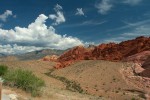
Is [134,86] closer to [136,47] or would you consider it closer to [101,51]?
[136,47]

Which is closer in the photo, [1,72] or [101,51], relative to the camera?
[1,72]

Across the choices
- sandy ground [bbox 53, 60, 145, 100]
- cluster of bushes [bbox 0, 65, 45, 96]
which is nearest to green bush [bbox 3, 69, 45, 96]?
cluster of bushes [bbox 0, 65, 45, 96]

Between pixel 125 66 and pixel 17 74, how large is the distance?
35751 mm

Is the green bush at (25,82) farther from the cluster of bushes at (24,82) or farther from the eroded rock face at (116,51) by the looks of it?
the eroded rock face at (116,51)

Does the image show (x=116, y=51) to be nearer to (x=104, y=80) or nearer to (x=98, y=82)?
(x=104, y=80)

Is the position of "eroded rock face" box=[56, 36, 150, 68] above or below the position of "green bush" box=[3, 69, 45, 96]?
above

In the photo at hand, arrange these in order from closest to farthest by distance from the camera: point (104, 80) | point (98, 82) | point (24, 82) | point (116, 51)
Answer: point (24, 82) < point (98, 82) < point (104, 80) < point (116, 51)

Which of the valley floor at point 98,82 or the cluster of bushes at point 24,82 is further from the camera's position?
the valley floor at point 98,82

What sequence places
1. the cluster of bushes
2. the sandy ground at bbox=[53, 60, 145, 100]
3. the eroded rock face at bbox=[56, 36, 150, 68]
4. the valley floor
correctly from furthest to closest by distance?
the eroded rock face at bbox=[56, 36, 150, 68]
the sandy ground at bbox=[53, 60, 145, 100]
the valley floor
the cluster of bushes

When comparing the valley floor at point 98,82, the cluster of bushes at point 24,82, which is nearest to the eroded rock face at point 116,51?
the valley floor at point 98,82

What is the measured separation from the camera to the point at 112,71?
186 ft

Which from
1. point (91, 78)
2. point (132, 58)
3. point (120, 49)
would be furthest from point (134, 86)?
point (120, 49)

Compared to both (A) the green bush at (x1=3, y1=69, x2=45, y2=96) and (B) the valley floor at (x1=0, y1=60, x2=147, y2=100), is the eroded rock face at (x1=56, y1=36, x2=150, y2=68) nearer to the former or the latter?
(B) the valley floor at (x1=0, y1=60, x2=147, y2=100)

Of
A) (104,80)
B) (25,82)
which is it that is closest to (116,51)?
(104,80)
